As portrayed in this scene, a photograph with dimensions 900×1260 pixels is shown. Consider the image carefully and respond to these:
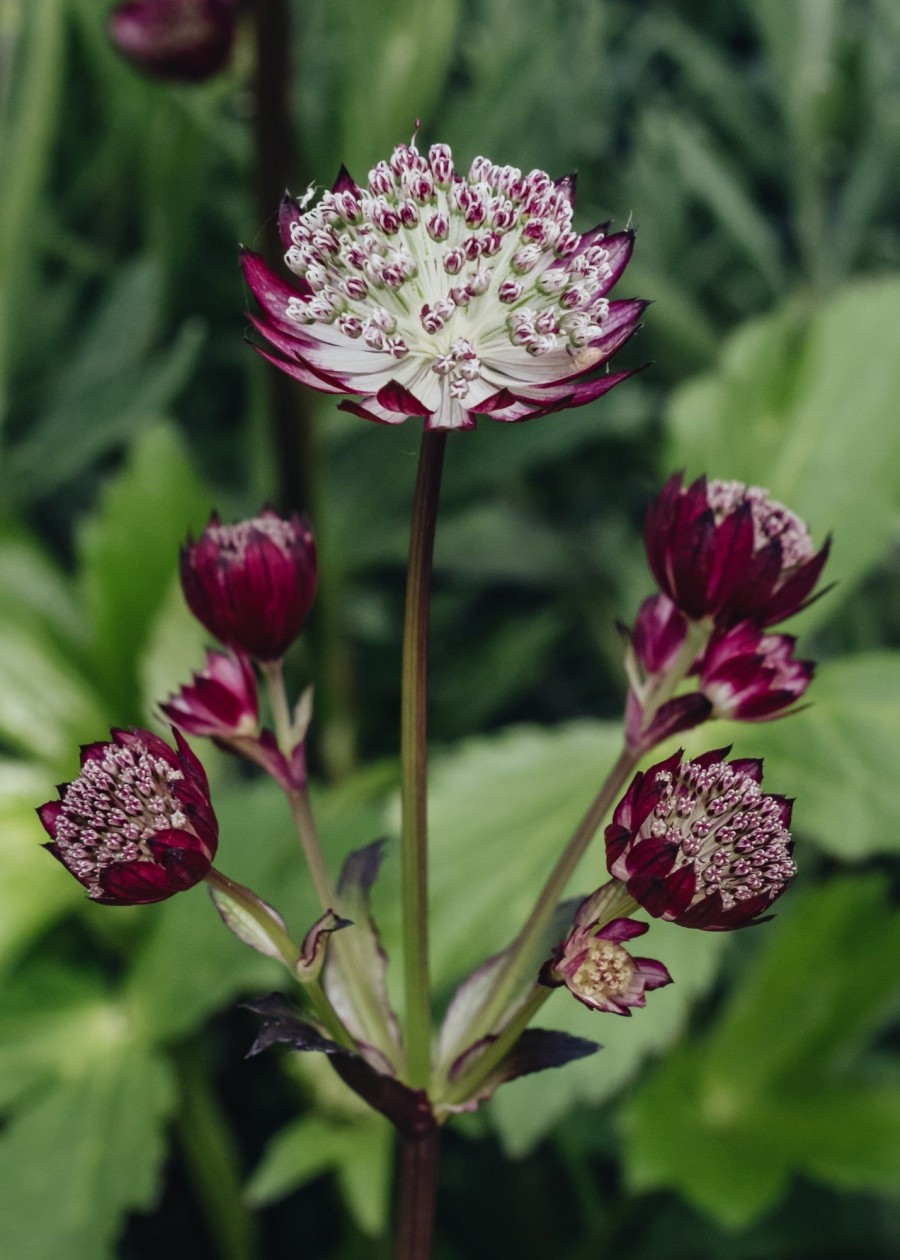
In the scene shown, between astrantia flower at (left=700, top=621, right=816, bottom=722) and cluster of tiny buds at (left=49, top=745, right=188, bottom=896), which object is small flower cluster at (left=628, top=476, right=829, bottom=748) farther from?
cluster of tiny buds at (left=49, top=745, right=188, bottom=896)

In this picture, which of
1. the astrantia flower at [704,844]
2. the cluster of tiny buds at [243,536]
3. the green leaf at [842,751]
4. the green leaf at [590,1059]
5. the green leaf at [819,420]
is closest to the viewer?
the astrantia flower at [704,844]

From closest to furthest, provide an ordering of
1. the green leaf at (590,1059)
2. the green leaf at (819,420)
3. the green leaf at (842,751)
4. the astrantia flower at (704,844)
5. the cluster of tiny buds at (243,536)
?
the astrantia flower at (704,844), the cluster of tiny buds at (243,536), the green leaf at (590,1059), the green leaf at (842,751), the green leaf at (819,420)

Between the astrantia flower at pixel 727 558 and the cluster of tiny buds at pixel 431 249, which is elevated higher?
the cluster of tiny buds at pixel 431 249

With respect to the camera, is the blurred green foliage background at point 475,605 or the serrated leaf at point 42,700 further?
the serrated leaf at point 42,700

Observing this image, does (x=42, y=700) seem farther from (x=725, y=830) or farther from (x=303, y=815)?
(x=725, y=830)

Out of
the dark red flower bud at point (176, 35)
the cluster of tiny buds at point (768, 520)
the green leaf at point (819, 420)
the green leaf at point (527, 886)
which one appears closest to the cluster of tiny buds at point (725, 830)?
the cluster of tiny buds at point (768, 520)

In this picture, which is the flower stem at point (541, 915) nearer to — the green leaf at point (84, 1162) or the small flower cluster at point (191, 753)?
the small flower cluster at point (191, 753)

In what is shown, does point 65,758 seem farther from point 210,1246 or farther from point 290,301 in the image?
point 290,301

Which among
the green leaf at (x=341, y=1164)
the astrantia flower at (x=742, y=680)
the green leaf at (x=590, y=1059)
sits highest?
the astrantia flower at (x=742, y=680)
